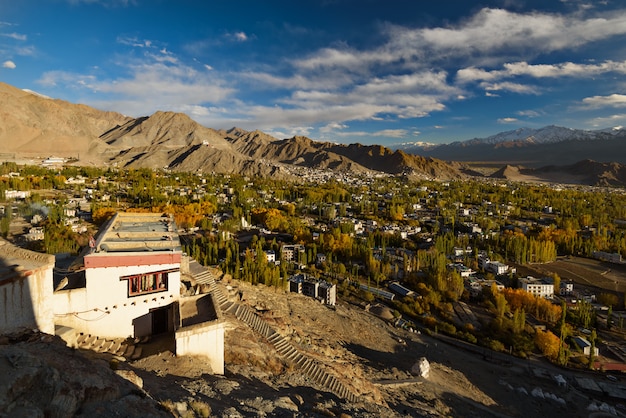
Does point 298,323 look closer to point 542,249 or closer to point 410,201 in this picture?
point 542,249

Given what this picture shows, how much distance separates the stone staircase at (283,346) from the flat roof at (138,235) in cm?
258

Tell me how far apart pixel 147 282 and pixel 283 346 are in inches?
202

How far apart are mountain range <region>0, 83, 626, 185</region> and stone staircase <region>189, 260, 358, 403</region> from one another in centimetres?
8542

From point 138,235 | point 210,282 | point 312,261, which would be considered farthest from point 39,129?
point 138,235

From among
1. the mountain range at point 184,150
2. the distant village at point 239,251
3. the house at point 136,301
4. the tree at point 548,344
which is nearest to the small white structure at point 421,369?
the distant village at point 239,251

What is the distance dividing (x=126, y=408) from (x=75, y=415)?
58 cm

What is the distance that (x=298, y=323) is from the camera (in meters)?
16.9

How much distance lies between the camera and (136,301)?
29.4 feet

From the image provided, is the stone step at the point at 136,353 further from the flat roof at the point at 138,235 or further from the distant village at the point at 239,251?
the flat roof at the point at 138,235

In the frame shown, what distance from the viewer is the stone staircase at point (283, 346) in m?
10.7

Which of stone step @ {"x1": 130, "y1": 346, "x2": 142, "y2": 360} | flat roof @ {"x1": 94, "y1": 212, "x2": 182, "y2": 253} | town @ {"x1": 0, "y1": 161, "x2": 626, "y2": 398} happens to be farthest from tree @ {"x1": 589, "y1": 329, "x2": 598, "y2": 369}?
stone step @ {"x1": 130, "y1": 346, "x2": 142, "y2": 360}

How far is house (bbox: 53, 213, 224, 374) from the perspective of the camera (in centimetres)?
835

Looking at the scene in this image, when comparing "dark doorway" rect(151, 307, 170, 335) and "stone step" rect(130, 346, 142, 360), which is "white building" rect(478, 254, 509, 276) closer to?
"dark doorway" rect(151, 307, 170, 335)

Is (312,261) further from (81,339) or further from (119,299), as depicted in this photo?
(81,339)
